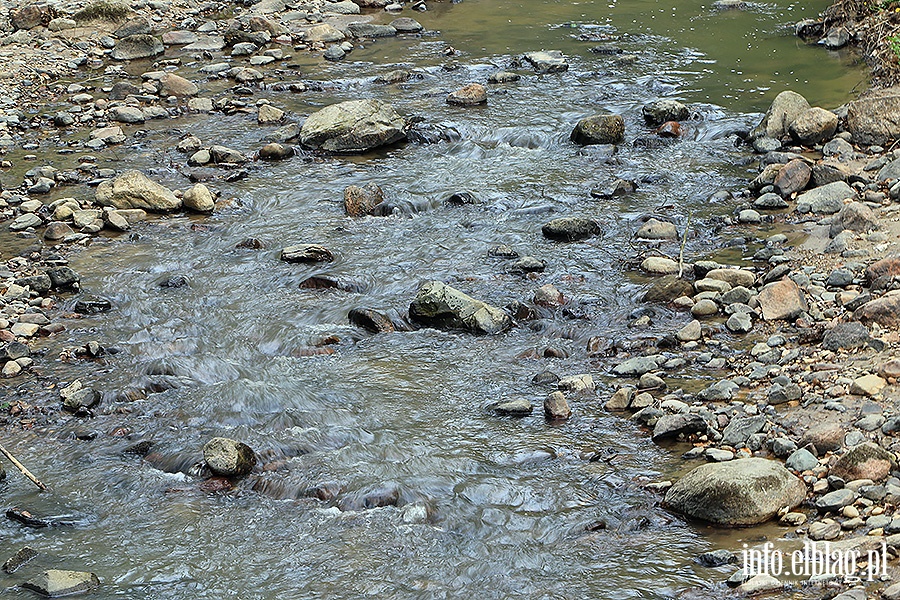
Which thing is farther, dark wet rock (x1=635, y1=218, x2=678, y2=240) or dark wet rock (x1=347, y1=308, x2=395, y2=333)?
dark wet rock (x1=635, y1=218, x2=678, y2=240)

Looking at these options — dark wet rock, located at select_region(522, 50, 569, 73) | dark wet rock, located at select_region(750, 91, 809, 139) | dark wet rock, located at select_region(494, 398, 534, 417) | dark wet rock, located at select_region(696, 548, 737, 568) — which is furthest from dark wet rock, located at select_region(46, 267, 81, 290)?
dark wet rock, located at select_region(522, 50, 569, 73)

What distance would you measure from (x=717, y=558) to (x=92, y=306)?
5266 millimetres

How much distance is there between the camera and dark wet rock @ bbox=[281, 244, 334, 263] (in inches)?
320

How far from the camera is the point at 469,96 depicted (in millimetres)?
11820

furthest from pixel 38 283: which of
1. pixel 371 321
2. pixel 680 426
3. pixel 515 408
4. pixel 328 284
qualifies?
pixel 680 426

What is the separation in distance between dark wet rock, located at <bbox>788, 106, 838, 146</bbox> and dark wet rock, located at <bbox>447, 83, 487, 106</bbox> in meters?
3.92

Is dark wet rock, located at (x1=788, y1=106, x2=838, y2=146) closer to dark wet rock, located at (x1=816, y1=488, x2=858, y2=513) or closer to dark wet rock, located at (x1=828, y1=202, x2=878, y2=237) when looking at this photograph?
dark wet rock, located at (x1=828, y1=202, x2=878, y2=237)

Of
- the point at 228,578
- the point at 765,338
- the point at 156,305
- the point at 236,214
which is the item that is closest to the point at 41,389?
the point at 156,305

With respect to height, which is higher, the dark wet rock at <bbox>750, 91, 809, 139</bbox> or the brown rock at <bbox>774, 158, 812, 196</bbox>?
the dark wet rock at <bbox>750, 91, 809, 139</bbox>

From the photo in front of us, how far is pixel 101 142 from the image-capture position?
1089cm

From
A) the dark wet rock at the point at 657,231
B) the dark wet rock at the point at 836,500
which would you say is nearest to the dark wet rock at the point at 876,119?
the dark wet rock at the point at 657,231

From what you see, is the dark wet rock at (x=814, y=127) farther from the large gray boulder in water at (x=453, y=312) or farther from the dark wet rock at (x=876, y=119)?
the large gray boulder in water at (x=453, y=312)

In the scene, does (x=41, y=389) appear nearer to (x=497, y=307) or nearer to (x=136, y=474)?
(x=136, y=474)

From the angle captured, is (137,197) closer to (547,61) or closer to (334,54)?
(334,54)
